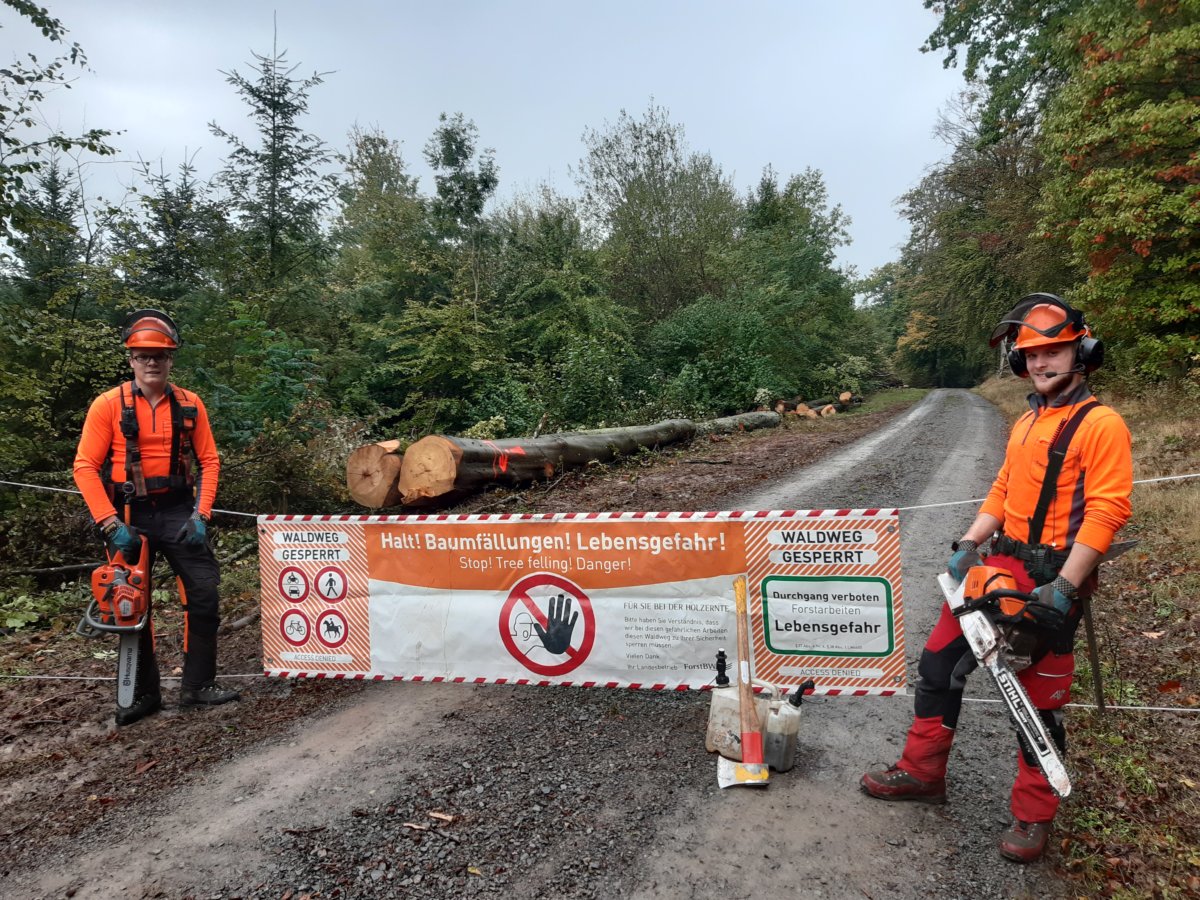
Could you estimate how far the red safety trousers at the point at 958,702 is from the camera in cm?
270

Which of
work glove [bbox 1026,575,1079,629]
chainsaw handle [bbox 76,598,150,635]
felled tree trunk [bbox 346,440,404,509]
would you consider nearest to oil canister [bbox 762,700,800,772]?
work glove [bbox 1026,575,1079,629]

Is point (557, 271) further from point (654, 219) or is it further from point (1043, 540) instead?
point (1043, 540)

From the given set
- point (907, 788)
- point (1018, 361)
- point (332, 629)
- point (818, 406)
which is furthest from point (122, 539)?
point (818, 406)

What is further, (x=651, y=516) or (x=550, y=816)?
(x=651, y=516)

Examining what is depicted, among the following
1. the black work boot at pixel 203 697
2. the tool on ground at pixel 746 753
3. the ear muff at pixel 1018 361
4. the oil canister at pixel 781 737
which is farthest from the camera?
the black work boot at pixel 203 697

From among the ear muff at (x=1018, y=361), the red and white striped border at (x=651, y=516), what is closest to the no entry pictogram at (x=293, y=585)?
the red and white striped border at (x=651, y=516)

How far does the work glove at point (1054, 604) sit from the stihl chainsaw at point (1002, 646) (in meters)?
0.04

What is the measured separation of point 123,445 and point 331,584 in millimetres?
1545

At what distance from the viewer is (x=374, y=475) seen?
838 centimetres

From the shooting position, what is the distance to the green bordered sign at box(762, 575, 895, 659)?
362 centimetres

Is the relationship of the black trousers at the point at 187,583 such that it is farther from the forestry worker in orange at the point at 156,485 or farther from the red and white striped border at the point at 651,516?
the red and white striped border at the point at 651,516

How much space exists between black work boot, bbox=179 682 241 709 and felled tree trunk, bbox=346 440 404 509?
4119mm

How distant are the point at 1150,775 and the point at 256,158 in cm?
1720

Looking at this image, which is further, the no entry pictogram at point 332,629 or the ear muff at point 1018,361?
the no entry pictogram at point 332,629
